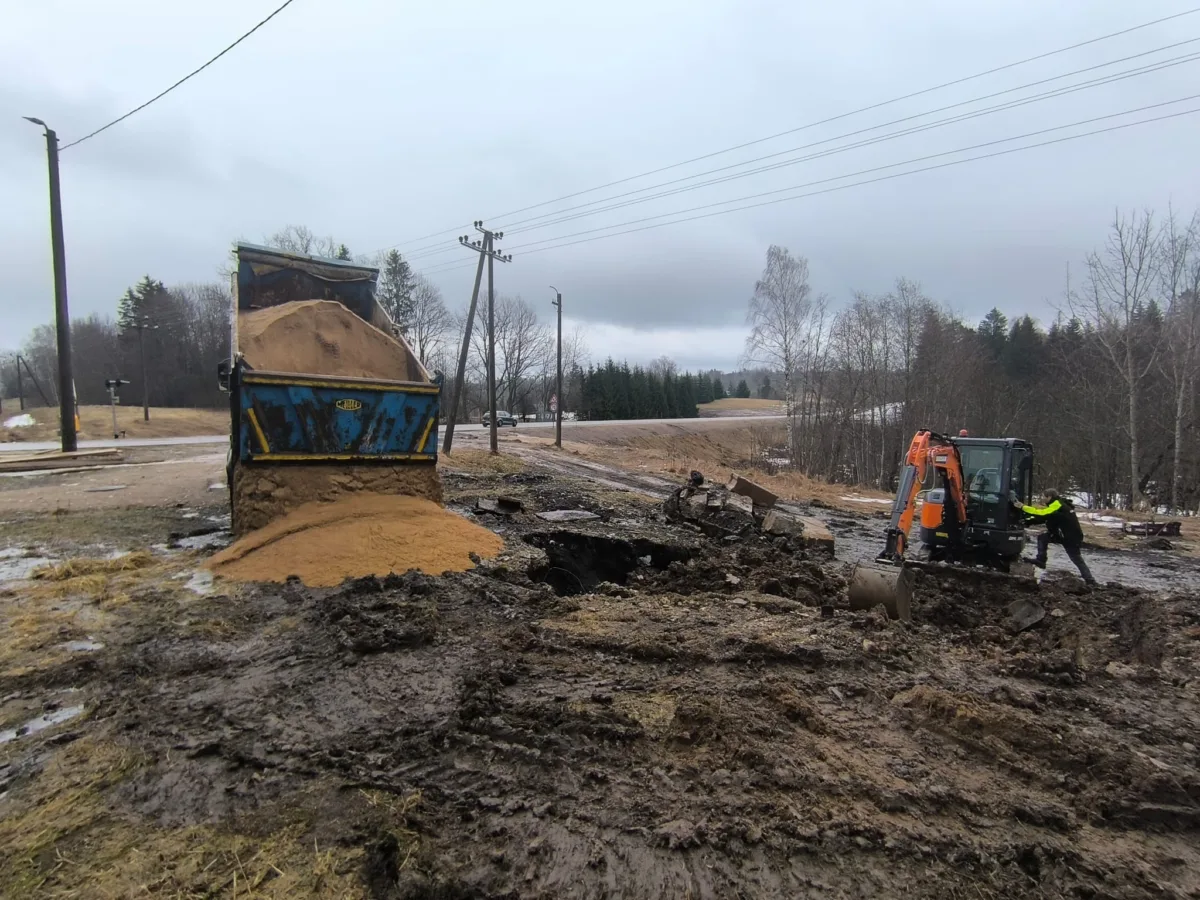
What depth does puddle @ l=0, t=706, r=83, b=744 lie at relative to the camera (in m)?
3.38

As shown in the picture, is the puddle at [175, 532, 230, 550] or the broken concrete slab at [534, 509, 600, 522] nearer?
the puddle at [175, 532, 230, 550]

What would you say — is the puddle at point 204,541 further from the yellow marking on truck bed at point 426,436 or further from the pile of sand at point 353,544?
the yellow marking on truck bed at point 426,436

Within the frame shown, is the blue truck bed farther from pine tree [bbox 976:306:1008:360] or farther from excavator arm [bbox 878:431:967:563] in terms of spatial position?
pine tree [bbox 976:306:1008:360]

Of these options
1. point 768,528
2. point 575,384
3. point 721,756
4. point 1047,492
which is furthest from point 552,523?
point 575,384

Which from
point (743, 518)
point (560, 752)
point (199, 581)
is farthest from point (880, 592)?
point (199, 581)

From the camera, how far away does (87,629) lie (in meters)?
A: 4.84

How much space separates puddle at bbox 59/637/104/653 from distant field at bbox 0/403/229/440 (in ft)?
113

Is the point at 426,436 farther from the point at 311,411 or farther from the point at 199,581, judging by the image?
the point at 199,581

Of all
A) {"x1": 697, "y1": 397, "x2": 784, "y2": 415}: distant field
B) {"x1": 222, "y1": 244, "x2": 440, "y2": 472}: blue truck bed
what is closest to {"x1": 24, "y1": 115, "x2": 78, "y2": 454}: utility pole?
{"x1": 222, "y1": 244, "x2": 440, "y2": 472}: blue truck bed

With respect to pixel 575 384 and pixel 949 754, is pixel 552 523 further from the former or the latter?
pixel 575 384

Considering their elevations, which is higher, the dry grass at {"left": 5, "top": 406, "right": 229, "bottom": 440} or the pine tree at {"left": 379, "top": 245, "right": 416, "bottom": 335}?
the pine tree at {"left": 379, "top": 245, "right": 416, "bottom": 335}

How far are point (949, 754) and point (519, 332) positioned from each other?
203 feet

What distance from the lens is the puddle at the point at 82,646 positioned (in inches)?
175

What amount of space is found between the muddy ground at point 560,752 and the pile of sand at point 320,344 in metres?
2.84
